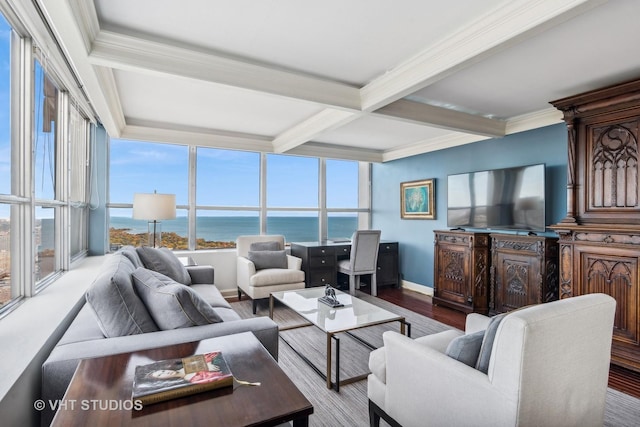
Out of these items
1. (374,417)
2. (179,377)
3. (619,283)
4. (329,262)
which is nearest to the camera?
(179,377)

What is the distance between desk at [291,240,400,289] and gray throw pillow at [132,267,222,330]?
2.98 m

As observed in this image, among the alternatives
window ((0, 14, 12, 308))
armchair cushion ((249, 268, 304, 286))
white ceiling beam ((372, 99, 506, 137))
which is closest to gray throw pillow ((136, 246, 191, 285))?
armchair cushion ((249, 268, 304, 286))

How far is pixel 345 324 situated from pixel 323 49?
6.45ft

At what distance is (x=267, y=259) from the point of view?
4.35 meters

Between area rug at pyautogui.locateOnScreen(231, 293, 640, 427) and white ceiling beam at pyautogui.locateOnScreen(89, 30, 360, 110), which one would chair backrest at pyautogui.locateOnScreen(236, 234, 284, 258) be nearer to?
area rug at pyautogui.locateOnScreen(231, 293, 640, 427)

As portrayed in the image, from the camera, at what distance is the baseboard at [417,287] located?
4.97 metres

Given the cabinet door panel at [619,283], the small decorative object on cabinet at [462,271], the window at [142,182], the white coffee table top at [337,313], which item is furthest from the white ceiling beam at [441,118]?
the window at [142,182]

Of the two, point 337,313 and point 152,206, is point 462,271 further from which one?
point 152,206

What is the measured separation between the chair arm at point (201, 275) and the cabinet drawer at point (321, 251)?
4.92 ft

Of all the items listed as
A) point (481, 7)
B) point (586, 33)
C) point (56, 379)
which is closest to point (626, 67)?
point (586, 33)

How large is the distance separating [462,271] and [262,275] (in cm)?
244

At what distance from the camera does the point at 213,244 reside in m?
5.00

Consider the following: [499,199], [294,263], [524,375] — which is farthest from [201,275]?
[499,199]

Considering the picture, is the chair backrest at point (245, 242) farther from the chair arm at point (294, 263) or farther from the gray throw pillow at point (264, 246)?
the chair arm at point (294, 263)
